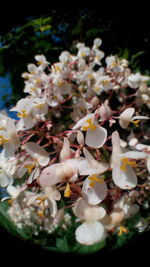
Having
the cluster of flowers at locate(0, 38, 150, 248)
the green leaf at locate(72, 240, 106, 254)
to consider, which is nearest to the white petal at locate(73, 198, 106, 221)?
the cluster of flowers at locate(0, 38, 150, 248)

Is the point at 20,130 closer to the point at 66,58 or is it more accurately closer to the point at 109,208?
the point at 109,208

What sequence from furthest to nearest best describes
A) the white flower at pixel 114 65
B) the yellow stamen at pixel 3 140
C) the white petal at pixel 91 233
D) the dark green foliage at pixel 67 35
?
the dark green foliage at pixel 67 35 < the white flower at pixel 114 65 < the yellow stamen at pixel 3 140 < the white petal at pixel 91 233

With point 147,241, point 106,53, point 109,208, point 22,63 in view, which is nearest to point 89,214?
point 109,208

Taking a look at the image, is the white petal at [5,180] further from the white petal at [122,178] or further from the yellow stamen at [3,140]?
the white petal at [122,178]

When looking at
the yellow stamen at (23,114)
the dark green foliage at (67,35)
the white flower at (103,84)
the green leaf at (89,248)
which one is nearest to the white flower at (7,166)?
the yellow stamen at (23,114)

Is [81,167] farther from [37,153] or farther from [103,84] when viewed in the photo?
[103,84]

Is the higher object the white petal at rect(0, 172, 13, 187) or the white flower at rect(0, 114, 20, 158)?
the white flower at rect(0, 114, 20, 158)

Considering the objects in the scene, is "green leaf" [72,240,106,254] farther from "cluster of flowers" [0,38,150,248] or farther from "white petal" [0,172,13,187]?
"white petal" [0,172,13,187]
